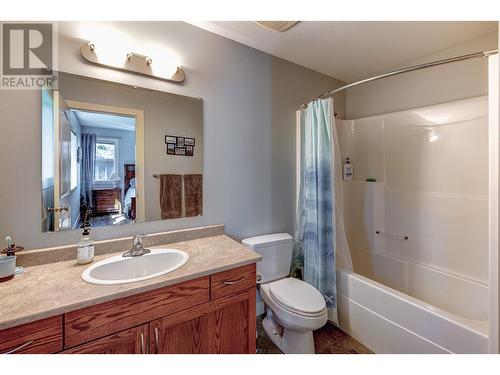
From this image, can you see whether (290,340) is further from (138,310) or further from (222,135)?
(222,135)

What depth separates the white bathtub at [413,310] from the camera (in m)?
1.17

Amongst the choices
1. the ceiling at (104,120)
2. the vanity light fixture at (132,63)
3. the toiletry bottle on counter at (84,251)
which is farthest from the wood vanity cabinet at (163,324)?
the vanity light fixture at (132,63)

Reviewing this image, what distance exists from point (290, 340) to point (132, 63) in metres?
2.11

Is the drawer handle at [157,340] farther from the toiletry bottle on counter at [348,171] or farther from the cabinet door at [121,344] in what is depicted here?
the toiletry bottle on counter at [348,171]

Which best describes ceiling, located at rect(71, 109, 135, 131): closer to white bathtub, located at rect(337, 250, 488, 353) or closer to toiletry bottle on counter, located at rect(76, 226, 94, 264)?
toiletry bottle on counter, located at rect(76, 226, 94, 264)

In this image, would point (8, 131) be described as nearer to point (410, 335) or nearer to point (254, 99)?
point (254, 99)

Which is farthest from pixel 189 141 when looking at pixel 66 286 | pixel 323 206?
pixel 323 206

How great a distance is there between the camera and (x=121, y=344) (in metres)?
0.85

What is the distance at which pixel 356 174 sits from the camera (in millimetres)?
2400

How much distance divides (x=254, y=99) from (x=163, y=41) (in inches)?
30.0

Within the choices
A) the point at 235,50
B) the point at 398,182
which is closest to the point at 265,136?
the point at 235,50

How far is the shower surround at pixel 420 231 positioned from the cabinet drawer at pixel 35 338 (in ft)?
5.74

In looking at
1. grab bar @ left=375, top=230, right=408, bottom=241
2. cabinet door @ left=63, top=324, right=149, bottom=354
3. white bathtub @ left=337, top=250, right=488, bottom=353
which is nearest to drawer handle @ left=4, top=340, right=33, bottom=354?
cabinet door @ left=63, top=324, right=149, bottom=354
